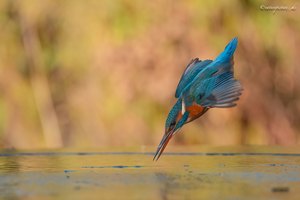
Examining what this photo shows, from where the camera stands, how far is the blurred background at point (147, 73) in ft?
23.0

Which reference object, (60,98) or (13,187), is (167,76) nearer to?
(60,98)

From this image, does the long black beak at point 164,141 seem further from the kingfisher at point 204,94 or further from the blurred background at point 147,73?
the blurred background at point 147,73

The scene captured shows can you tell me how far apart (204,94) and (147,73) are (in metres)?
3.48

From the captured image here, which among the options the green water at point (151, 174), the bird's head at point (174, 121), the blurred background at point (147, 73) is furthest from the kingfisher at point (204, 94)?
the blurred background at point (147, 73)

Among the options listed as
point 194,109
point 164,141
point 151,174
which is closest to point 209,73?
point 194,109

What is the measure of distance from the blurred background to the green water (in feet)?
8.34

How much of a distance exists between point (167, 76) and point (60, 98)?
1050mm

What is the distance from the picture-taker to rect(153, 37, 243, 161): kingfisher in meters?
3.54

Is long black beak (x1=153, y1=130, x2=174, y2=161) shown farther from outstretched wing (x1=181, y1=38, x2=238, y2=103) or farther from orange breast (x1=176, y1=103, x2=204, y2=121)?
outstretched wing (x1=181, y1=38, x2=238, y2=103)

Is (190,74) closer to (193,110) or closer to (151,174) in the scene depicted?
(193,110)

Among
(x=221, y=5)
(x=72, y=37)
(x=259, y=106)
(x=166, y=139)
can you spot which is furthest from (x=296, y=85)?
(x=166, y=139)

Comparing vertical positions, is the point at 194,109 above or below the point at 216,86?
below

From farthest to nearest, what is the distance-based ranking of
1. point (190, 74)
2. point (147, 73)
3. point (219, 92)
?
point (147, 73) → point (190, 74) → point (219, 92)

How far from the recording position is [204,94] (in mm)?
3666
